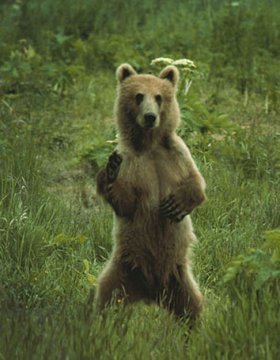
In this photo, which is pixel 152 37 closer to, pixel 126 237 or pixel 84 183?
pixel 84 183

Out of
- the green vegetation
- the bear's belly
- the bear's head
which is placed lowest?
the green vegetation

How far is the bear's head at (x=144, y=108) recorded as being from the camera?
5.50 meters

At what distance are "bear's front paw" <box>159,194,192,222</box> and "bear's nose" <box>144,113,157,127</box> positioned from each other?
420 mm

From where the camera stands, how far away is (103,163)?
805 centimetres

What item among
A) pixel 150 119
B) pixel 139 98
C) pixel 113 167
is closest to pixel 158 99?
pixel 139 98

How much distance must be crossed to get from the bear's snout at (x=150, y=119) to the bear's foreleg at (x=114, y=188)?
0.85 ft

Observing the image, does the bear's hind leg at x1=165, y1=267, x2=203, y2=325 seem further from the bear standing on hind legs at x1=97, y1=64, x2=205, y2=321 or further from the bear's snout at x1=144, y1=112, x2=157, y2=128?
the bear's snout at x1=144, y1=112, x2=157, y2=128

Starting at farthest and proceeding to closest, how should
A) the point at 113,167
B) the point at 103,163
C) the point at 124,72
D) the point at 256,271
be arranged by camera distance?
1. the point at 103,163
2. the point at 124,72
3. the point at 113,167
4. the point at 256,271

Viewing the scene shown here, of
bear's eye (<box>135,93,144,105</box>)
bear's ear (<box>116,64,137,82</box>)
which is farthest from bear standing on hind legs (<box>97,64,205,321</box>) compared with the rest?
bear's ear (<box>116,64,137,82</box>)

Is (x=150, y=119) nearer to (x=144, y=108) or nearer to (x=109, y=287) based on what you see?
(x=144, y=108)

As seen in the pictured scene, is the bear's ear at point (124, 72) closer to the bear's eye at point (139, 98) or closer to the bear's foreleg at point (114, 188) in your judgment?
the bear's eye at point (139, 98)

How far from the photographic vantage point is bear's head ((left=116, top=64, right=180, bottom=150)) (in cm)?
550

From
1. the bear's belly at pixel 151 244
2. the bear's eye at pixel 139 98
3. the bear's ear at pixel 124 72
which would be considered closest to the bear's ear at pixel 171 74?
the bear's ear at pixel 124 72

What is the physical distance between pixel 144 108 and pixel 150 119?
9cm
